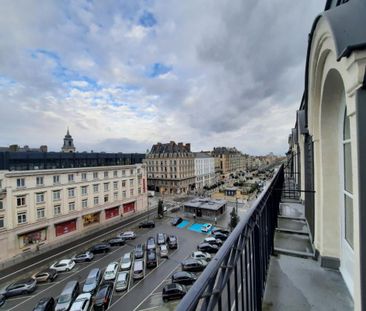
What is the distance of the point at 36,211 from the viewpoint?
19953 mm

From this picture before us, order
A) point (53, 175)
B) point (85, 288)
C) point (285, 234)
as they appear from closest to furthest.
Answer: point (285, 234) → point (85, 288) → point (53, 175)

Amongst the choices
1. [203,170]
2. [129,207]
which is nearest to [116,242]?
[129,207]

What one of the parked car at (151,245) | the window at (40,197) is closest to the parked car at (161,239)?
the parked car at (151,245)

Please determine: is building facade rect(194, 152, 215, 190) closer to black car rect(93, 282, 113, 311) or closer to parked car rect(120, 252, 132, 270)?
parked car rect(120, 252, 132, 270)

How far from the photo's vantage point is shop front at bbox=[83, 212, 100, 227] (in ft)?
82.1

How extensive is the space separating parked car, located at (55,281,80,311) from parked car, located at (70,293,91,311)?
523 mm

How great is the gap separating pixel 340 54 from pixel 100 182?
28.3m

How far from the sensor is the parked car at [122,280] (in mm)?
13155

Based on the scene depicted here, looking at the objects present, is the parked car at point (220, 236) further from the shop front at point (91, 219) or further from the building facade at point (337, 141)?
the building facade at point (337, 141)

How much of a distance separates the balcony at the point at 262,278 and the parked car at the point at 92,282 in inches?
542

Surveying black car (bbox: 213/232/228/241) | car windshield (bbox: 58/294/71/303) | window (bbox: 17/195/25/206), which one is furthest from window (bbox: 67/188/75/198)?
black car (bbox: 213/232/228/241)

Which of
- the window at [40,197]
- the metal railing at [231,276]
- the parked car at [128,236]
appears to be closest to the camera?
the metal railing at [231,276]

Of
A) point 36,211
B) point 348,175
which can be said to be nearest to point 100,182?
point 36,211

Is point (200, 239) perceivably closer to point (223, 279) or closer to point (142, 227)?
point (142, 227)
